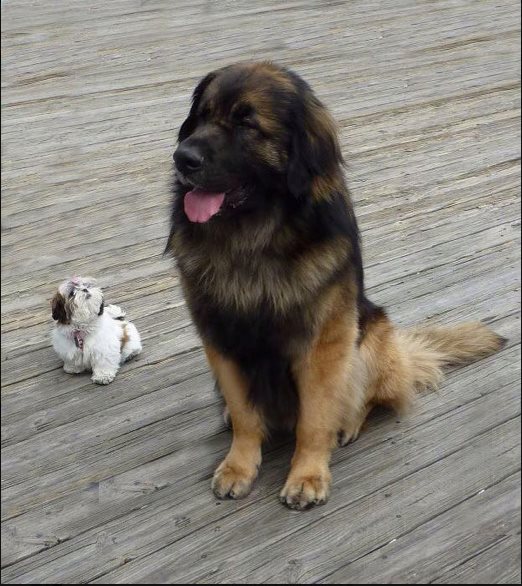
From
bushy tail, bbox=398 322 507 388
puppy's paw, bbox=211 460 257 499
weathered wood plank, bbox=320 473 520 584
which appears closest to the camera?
weathered wood plank, bbox=320 473 520 584

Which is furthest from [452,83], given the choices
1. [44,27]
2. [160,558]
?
[160,558]

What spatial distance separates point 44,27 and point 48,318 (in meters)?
4.17

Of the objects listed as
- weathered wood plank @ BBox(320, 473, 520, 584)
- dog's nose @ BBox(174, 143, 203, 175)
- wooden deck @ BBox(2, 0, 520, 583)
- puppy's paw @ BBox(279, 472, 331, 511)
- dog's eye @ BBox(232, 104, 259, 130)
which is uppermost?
dog's eye @ BBox(232, 104, 259, 130)

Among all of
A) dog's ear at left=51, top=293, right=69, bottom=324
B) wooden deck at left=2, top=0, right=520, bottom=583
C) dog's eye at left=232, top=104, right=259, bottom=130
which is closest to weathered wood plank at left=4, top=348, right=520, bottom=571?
wooden deck at left=2, top=0, right=520, bottom=583

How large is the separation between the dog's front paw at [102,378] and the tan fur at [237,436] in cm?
68

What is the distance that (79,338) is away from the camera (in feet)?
10.9

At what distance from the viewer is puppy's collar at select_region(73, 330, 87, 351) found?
3.30m

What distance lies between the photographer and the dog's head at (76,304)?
3.34 m

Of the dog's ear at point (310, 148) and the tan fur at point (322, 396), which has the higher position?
the dog's ear at point (310, 148)

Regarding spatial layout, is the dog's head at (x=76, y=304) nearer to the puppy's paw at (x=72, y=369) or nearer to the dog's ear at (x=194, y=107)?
the puppy's paw at (x=72, y=369)

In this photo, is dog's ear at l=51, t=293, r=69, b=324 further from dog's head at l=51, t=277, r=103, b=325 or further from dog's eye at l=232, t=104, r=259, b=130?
dog's eye at l=232, t=104, r=259, b=130

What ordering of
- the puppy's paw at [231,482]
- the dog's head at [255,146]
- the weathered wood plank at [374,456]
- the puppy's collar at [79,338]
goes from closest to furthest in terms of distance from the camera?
1. the dog's head at [255,146]
2. the weathered wood plank at [374,456]
3. the puppy's paw at [231,482]
4. the puppy's collar at [79,338]

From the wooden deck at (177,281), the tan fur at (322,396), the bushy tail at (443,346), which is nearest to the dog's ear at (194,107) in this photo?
the tan fur at (322,396)

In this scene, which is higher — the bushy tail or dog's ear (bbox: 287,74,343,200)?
dog's ear (bbox: 287,74,343,200)
